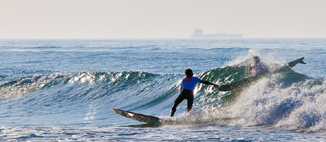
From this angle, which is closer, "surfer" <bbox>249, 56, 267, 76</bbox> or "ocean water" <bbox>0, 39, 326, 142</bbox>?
"ocean water" <bbox>0, 39, 326, 142</bbox>

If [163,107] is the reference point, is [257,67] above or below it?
above

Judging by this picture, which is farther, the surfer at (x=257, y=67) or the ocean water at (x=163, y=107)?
the surfer at (x=257, y=67)

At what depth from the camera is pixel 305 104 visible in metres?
11.2

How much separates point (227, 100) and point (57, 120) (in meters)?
5.86

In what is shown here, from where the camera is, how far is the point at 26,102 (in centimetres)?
2064

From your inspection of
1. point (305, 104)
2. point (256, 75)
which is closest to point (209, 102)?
point (256, 75)

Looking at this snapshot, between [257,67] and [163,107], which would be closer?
[257,67]

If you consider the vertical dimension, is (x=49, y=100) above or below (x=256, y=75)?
below

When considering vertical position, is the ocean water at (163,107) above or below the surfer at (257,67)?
below

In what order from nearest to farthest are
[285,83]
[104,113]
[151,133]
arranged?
[151,133] → [285,83] → [104,113]

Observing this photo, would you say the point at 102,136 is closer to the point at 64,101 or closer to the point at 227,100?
the point at 227,100

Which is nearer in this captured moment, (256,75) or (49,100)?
(256,75)

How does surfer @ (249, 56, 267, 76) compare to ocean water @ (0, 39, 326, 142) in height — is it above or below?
above

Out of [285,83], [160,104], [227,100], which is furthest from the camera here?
[160,104]
